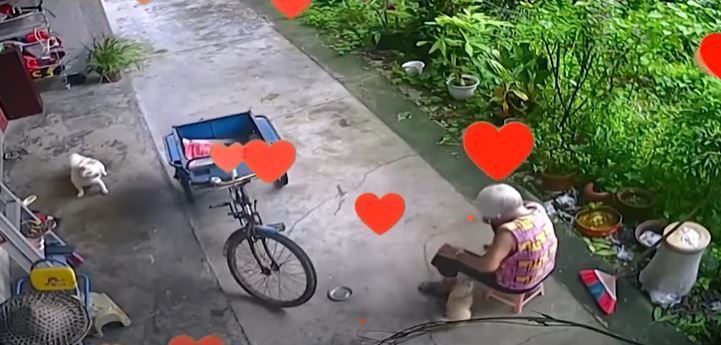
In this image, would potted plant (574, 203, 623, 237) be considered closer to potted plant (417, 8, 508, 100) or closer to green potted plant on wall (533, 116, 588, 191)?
green potted plant on wall (533, 116, 588, 191)

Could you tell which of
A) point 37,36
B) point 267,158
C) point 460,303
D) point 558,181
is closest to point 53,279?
point 267,158

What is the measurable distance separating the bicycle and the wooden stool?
632 millimetres

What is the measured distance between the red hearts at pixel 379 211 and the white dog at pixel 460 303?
0.42m

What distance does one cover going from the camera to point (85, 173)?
125 inches

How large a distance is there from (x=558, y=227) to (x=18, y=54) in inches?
127

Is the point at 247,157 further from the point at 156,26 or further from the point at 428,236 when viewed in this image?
the point at 156,26

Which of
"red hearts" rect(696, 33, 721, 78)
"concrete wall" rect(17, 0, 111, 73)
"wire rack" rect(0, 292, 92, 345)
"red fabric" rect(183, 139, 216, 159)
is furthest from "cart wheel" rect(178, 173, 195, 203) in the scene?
"red hearts" rect(696, 33, 721, 78)

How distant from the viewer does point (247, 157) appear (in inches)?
94.7

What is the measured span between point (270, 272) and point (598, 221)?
1.36 meters

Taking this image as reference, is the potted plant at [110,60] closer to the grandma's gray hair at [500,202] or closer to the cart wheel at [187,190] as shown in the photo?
the cart wheel at [187,190]

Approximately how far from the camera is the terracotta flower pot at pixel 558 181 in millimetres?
2988

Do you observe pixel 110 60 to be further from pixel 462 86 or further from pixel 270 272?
pixel 270 272

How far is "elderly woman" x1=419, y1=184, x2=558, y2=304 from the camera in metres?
2.15

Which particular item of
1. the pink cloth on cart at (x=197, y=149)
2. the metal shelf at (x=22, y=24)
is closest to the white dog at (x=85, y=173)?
the pink cloth on cart at (x=197, y=149)
